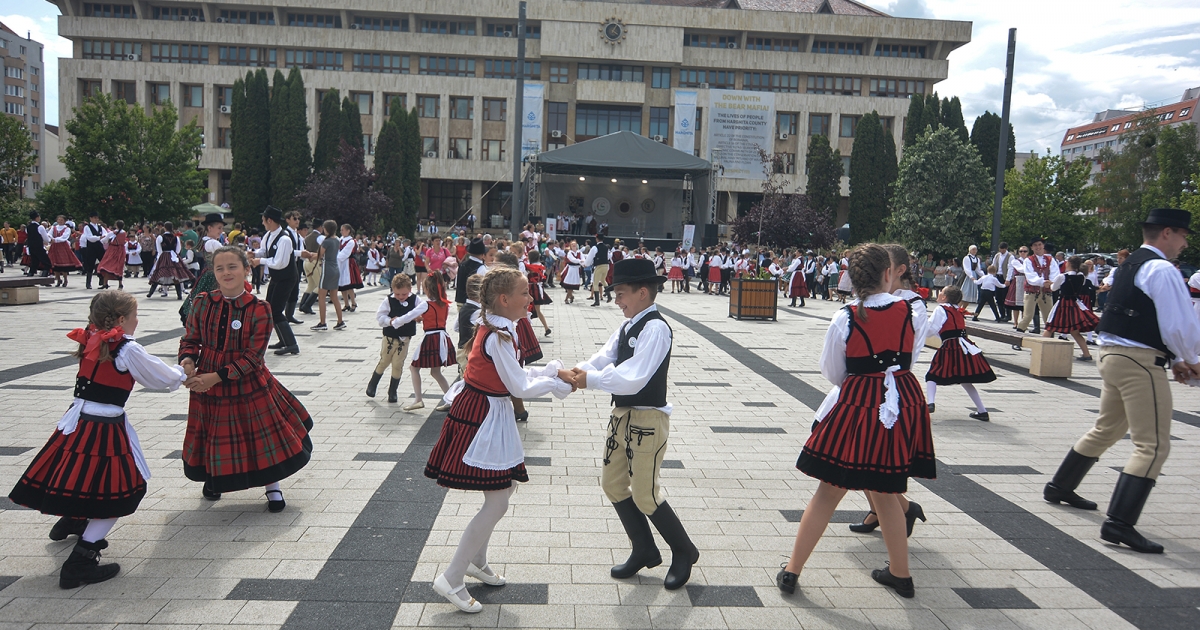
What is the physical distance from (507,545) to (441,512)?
667 millimetres

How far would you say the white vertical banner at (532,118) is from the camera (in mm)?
49094

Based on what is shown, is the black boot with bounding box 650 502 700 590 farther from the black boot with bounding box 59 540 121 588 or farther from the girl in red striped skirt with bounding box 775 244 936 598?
the black boot with bounding box 59 540 121 588

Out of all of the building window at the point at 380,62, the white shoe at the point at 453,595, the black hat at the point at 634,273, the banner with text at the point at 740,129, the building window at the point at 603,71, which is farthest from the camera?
the building window at the point at 380,62

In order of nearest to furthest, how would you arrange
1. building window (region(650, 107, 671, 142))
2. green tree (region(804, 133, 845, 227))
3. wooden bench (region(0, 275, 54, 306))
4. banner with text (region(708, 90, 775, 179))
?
wooden bench (region(0, 275, 54, 306)) → green tree (region(804, 133, 845, 227)) → banner with text (region(708, 90, 775, 179)) → building window (region(650, 107, 671, 142))

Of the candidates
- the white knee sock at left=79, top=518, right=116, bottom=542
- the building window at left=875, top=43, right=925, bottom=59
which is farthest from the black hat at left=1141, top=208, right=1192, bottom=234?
the building window at left=875, top=43, right=925, bottom=59

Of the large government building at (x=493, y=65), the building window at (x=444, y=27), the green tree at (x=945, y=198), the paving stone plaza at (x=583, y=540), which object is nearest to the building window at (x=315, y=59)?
the large government building at (x=493, y=65)

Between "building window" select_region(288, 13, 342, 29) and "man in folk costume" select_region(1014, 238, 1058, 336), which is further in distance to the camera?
"building window" select_region(288, 13, 342, 29)

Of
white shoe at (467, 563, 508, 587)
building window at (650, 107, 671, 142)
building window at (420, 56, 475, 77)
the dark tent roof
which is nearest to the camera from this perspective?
white shoe at (467, 563, 508, 587)

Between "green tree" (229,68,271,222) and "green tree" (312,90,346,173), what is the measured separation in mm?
3113

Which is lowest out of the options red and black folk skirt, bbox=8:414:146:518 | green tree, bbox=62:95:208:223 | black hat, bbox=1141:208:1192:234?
red and black folk skirt, bbox=8:414:146:518

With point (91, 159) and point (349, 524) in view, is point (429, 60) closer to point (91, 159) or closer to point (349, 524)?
point (91, 159)

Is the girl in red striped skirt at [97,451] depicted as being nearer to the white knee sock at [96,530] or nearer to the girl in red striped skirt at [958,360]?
the white knee sock at [96,530]

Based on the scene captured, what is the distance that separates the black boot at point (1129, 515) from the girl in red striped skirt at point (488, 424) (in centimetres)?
348

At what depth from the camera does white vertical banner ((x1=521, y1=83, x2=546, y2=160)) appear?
49094mm
